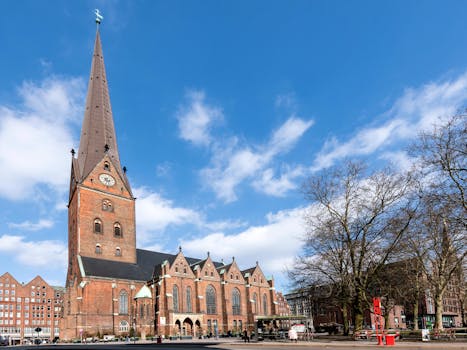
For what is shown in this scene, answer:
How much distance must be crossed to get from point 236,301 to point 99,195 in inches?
1136

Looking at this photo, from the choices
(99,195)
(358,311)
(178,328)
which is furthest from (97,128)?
(358,311)

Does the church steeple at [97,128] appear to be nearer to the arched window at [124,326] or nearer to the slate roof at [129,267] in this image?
the slate roof at [129,267]

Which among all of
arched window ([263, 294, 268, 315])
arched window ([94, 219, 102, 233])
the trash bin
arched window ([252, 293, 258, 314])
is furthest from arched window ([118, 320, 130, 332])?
the trash bin

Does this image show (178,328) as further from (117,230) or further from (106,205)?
(106,205)

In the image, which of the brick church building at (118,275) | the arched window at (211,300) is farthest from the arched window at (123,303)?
the arched window at (211,300)

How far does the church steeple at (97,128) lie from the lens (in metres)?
67.8

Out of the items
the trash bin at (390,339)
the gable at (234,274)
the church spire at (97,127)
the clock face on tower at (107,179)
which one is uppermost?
the church spire at (97,127)

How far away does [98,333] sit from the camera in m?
55.0

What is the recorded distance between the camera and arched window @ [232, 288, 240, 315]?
232 ft

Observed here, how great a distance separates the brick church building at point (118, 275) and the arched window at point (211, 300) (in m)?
0.15

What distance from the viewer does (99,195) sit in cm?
6569

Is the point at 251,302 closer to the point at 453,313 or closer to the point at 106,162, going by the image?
the point at 106,162

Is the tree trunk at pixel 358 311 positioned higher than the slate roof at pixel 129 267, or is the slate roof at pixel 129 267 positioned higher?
the slate roof at pixel 129 267

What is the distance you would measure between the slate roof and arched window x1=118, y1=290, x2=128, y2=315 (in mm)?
2329
